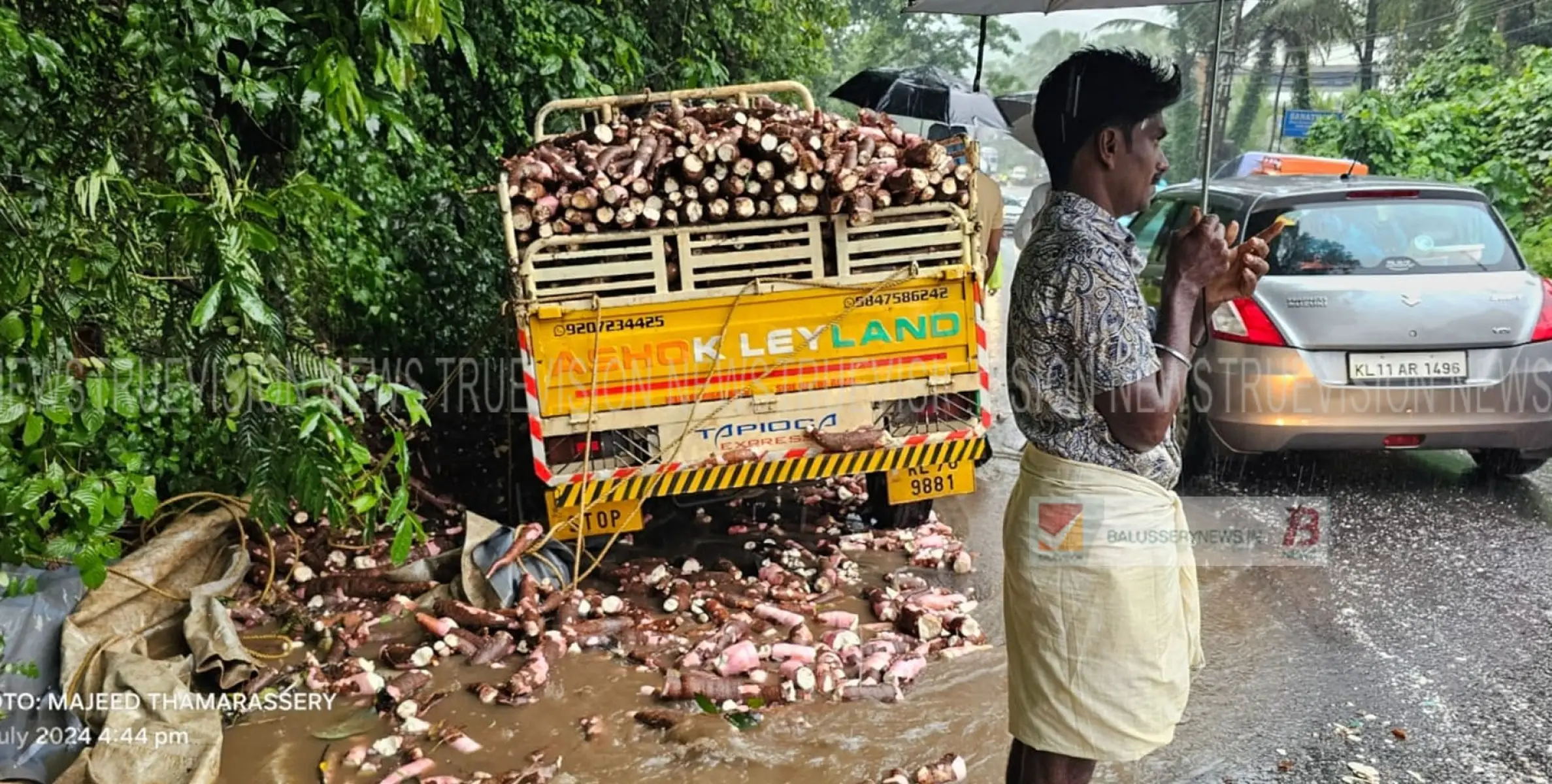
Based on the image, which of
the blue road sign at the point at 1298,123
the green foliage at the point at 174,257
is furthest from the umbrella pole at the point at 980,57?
the blue road sign at the point at 1298,123

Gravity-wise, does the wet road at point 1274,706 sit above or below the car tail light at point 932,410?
below

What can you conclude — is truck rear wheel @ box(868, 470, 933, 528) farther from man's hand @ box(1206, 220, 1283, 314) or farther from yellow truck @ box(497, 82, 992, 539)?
man's hand @ box(1206, 220, 1283, 314)

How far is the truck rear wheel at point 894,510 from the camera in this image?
5.64 metres

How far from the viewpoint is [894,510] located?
564cm

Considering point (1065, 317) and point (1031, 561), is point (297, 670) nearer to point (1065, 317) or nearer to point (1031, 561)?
point (1031, 561)

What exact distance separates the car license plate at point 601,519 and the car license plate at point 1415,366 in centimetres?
385

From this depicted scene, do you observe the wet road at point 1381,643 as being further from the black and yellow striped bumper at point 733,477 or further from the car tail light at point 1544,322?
the car tail light at point 1544,322

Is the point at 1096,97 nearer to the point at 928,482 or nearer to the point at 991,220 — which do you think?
A: the point at 928,482

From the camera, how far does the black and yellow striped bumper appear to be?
4812 mm

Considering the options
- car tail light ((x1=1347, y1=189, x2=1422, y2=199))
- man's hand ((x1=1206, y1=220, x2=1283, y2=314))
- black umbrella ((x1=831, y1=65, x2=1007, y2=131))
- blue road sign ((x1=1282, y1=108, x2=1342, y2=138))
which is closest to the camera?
Result: man's hand ((x1=1206, y1=220, x2=1283, y2=314))

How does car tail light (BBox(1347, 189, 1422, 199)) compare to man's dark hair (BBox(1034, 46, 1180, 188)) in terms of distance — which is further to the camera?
car tail light (BBox(1347, 189, 1422, 199))

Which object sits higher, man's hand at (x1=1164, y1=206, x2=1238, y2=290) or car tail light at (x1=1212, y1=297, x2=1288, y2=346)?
man's hand at (x1=1164, y1=206, x2=1238, y2=290)

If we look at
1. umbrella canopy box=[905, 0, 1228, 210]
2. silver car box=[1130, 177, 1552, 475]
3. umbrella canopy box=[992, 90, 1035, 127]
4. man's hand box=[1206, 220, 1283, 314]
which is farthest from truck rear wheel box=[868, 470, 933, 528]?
umbrella canopy box=[992, 90, 1035, 127]

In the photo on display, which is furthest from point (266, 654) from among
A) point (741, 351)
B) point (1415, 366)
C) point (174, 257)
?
point (1415, 366)
